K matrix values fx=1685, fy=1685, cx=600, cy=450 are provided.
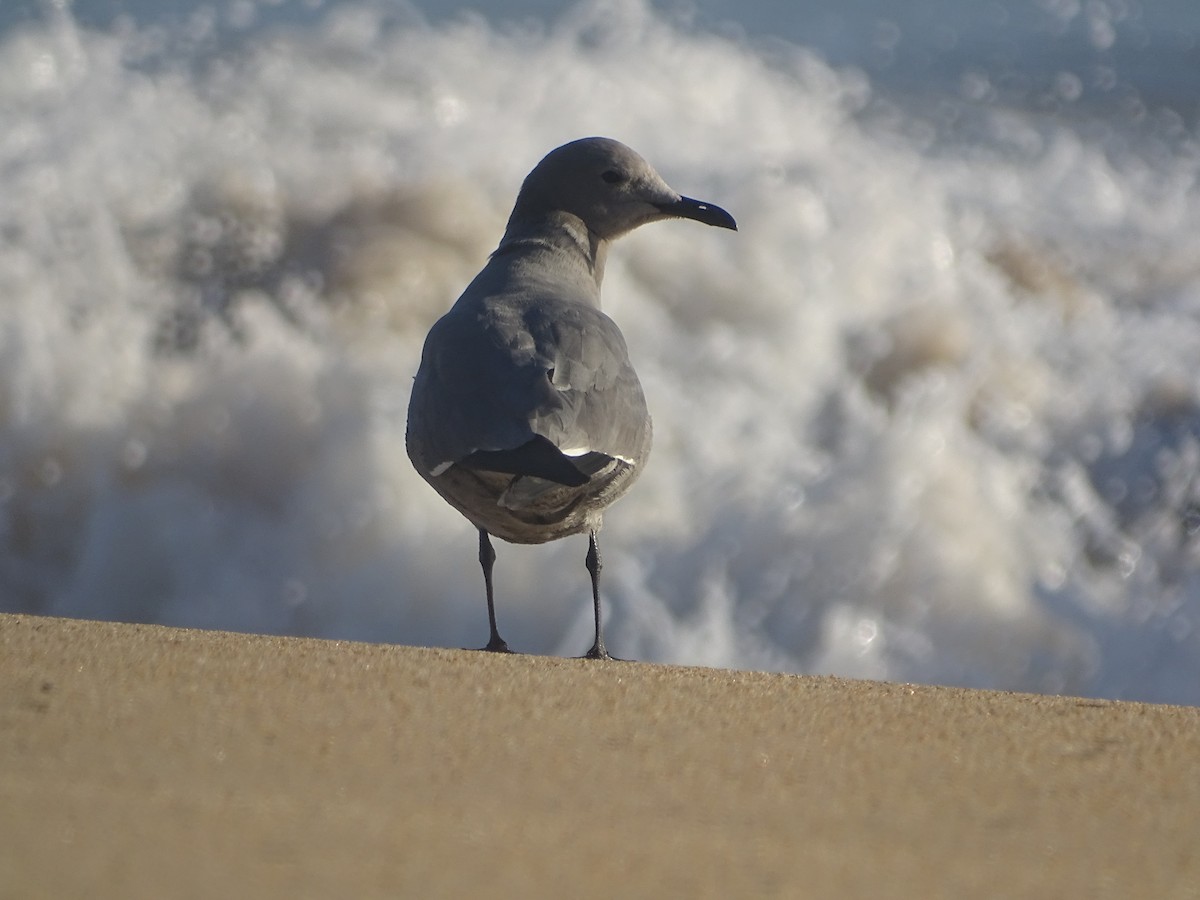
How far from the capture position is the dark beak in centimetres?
533

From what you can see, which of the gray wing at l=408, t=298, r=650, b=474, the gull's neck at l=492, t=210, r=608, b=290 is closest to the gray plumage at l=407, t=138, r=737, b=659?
the gray wing at l=408, t=298, r=650, b=474

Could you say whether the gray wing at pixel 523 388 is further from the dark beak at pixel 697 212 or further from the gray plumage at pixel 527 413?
the dark beak at pixel 697 212

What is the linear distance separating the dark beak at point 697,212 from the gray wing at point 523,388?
1.21 metres

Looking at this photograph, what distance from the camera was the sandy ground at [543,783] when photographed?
1.84 metres

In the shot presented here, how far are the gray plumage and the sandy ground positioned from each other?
71cm

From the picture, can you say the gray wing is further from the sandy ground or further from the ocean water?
the ocean water

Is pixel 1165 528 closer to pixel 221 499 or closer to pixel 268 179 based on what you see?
pixel 221 499

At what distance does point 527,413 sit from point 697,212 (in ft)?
6.14

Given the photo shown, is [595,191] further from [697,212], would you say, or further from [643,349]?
[643,349]

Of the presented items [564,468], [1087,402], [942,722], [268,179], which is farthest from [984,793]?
[268,179]

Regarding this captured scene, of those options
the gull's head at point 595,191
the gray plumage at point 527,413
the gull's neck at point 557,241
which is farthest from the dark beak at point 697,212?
the gray plumage at point 527,413

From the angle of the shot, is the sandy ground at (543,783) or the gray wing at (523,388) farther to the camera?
the gray wing at (523,388)

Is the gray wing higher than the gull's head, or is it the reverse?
the gull's head

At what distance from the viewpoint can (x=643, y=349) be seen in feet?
25.5
